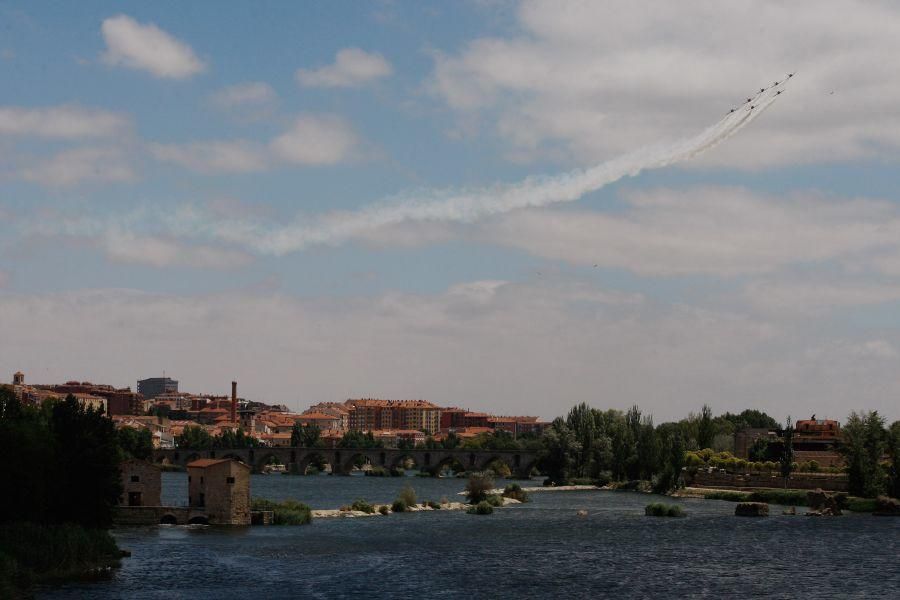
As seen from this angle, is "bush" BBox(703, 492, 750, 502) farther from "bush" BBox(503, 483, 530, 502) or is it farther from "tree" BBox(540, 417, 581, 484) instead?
"tree" BBox(540, 417, 581, 484)

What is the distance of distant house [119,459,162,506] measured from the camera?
98.9 m

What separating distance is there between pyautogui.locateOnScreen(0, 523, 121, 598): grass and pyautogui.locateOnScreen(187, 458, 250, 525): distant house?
22212mm

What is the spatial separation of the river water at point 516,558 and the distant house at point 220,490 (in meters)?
1.75

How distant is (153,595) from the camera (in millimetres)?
62969

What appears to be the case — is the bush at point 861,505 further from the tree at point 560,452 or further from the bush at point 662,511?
the tree at point 560,452

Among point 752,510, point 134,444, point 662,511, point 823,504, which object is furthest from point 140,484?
point 134,444

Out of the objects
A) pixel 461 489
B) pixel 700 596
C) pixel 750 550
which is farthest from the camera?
pixel 461 489

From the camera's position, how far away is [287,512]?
105312 mm

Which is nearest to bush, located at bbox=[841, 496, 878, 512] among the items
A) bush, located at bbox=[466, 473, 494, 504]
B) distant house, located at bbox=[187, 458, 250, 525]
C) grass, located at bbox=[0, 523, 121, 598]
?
bush, located at bbox=[466, 473, 494, 504]

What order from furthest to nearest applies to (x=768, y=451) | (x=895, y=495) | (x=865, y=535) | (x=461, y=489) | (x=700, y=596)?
(x=461, y=489) < (x=768, y=451) < (x=895, y=495) < (x=865, y=535) < (x=700, y=596)

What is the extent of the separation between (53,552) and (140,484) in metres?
32.4

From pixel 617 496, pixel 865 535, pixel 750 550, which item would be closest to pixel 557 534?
pixel 750 550

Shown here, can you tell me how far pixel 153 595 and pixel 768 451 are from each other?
11788 centimetres

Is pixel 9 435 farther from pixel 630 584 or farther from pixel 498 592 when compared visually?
pixel 630 584
